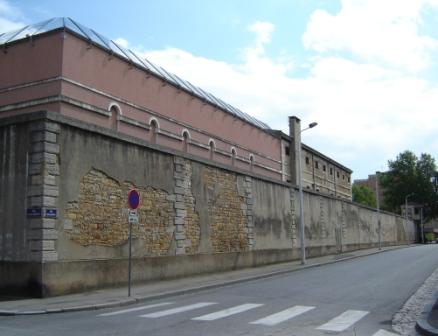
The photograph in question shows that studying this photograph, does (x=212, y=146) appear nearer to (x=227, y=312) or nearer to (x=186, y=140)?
(x=186, y=140)

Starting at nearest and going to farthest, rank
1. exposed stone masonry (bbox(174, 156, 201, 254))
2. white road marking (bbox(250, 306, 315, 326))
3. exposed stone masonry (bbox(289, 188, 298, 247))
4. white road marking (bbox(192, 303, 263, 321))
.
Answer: white road marking (bbox(250, 306, 315, 326)), white road marking (bbox(192, 303, 263, 321)), exposed stone masonry (bbox(174, 156, 201, 254)), exposed stone masonry (bbox(289, 188, 298, 247))

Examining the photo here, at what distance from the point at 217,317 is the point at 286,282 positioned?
8.17 meters

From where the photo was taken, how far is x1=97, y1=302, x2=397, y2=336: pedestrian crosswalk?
9.12 m

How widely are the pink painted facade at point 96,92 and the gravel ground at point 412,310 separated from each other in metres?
17.4

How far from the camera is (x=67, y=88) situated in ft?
79.7

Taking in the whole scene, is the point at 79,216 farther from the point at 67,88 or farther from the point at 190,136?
the point at 190,136

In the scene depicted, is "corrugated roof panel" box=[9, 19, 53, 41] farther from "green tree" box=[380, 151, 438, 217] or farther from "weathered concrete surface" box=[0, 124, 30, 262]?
"green tree" box=[380, 151, 438, 217]

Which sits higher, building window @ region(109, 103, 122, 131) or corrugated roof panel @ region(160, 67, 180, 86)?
corrugated roof panel @ region(160, 67, 180, 86)

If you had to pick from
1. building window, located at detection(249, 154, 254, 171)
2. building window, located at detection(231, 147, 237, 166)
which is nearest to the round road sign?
building window, located at detection(231, 147, 237, 166)

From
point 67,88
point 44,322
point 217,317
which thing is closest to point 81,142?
point 44,322

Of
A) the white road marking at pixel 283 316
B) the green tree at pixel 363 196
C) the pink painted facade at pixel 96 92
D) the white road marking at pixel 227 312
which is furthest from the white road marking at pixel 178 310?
the green tree at pixel 363 196

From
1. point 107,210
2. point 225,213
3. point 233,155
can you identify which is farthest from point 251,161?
point 107,210

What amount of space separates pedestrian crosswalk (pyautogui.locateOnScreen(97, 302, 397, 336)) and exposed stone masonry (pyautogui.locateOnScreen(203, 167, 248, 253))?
9.13 meters

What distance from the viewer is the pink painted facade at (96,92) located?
24.4 metres
